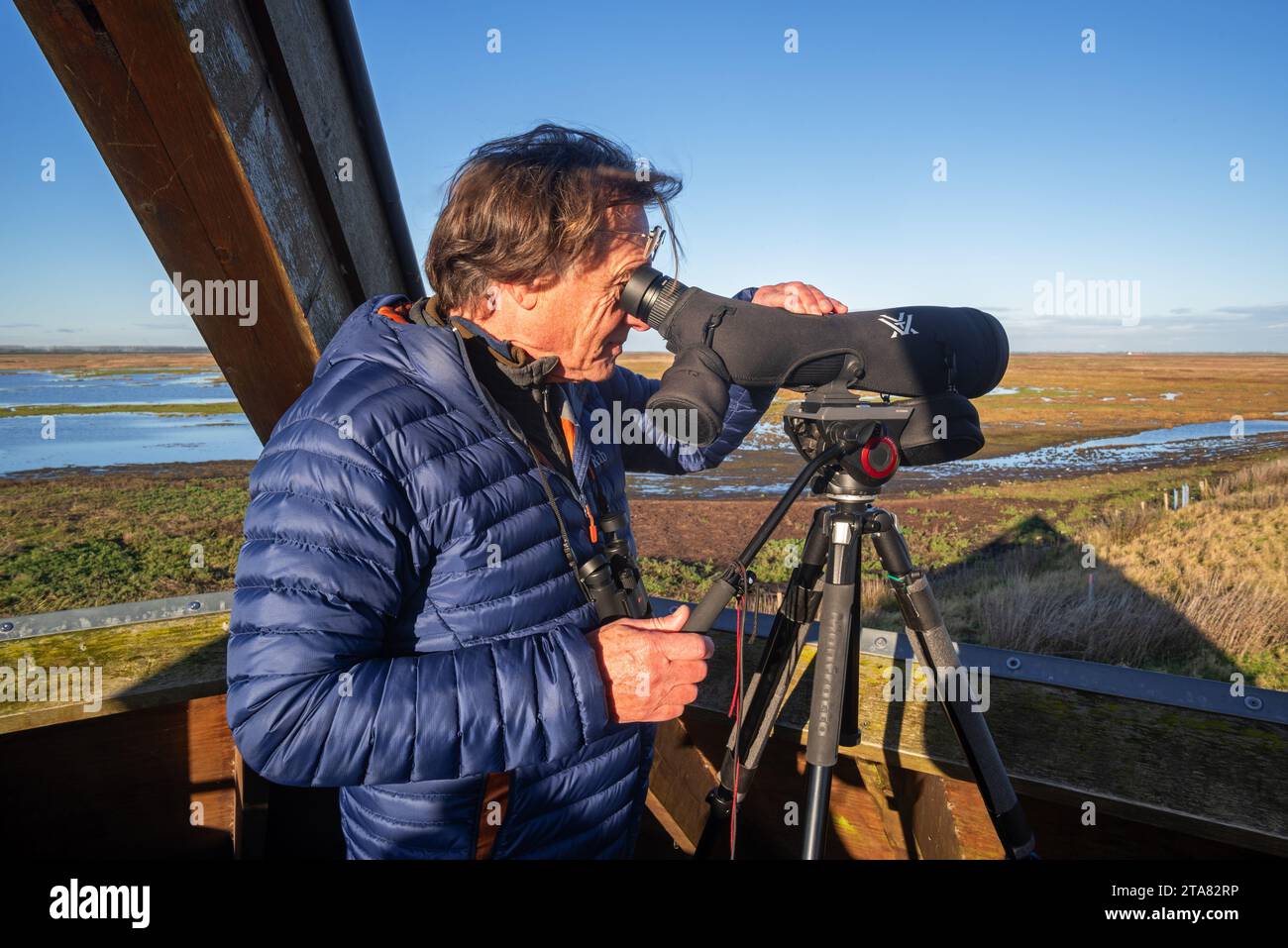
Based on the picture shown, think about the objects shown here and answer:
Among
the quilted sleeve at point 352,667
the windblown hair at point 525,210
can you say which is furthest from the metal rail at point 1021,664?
the windblown hair at point 525,210

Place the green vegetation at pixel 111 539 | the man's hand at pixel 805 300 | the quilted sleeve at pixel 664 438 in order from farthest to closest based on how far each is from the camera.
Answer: the green vegetation at pixel 111 539 → the quilted sleeve at pixel 664 438 → the man's hand at pixel 805 300

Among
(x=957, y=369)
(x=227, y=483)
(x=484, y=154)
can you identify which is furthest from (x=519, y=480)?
(x=227, y=483)

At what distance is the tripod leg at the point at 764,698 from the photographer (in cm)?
161

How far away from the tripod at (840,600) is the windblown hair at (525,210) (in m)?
0.62

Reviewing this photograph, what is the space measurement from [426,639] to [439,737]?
212mm

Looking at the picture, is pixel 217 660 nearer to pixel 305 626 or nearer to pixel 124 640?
pixel 124 640

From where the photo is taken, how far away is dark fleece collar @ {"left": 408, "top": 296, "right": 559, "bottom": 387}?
5.13 feet

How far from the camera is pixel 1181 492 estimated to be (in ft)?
12.3

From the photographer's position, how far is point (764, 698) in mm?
1642

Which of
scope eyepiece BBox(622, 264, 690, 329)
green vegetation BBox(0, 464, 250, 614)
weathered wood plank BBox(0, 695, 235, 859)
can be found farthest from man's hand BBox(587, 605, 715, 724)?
green vegetation BBox(0, 464, 250, 614)

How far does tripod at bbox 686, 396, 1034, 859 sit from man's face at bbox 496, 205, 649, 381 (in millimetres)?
480

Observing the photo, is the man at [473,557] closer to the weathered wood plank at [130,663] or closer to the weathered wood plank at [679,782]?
the weathered wood plank at [679,782]

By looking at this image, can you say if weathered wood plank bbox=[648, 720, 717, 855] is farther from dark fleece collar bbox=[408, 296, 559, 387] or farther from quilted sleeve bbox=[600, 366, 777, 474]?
dark fleece collar bbox=[408, 296, 559, 387]

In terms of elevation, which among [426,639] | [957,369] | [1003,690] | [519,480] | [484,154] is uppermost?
[484,154]
